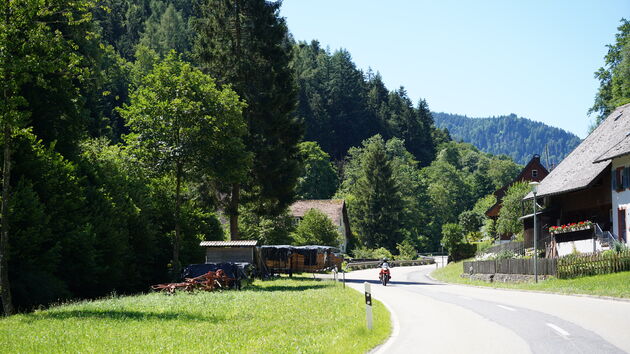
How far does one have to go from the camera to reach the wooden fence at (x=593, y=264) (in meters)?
29.2

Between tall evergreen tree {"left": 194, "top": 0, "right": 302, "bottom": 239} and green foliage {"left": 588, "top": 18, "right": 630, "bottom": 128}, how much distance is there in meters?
30.4

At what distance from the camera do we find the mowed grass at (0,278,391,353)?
42.0 feet

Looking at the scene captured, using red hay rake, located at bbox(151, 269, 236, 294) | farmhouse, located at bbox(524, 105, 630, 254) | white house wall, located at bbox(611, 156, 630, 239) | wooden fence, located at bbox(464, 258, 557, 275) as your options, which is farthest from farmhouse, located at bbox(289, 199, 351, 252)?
red hay rake, located at bbox(151, 269, 236, 294)

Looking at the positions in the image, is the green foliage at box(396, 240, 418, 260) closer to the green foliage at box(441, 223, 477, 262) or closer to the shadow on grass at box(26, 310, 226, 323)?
the green foliage at box(441, 223, 477, 262)

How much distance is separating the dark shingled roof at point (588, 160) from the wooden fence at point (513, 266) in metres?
7.18

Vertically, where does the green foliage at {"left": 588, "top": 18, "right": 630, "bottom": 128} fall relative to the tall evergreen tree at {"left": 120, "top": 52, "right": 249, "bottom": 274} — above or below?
above

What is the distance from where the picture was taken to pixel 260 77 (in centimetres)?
4584

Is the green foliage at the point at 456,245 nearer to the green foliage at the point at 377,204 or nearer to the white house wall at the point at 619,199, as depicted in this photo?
the green foliage at the point at 377,204

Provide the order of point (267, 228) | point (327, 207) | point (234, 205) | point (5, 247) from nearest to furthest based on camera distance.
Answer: point (5, 247), point (234, 205), point (267, 228), point (327, 207)

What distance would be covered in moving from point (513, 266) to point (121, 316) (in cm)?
2446

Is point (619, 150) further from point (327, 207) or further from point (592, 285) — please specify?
point (327, 207)

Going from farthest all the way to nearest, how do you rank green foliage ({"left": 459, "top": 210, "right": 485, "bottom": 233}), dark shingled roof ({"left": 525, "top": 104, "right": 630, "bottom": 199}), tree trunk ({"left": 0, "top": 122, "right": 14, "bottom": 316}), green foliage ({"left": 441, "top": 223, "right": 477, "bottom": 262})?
Answer: green foliage ({"left": 459, "top": 210, "right": 485, "bottom": 233})
green foliage ({"left": 441, "top": 223, "right": 477, "bottom": 262})
dark shingled roof ({"left": 525, "top": 104, "right": 630, "bottom": 199})
tree trunk ({"left": 0, "top": 122, "right": 14, "bottom": 316})

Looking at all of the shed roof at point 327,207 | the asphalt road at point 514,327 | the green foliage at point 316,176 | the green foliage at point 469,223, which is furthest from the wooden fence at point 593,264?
the green foliage at point 316,176

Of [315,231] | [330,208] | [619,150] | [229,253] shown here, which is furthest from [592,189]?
[330,208]
